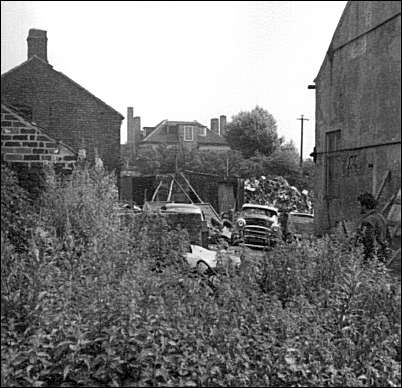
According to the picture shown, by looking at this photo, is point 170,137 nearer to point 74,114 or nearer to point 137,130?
point 137,130

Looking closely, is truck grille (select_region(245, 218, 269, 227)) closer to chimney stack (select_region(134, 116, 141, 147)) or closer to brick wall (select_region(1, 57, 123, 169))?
brick wall (select_region(1, 57, 123, 169))

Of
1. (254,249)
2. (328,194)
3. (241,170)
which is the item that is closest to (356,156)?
(328,194)

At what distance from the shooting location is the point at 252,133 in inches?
988

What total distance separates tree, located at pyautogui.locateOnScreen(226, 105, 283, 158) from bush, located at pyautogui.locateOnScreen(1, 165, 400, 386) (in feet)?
59.9

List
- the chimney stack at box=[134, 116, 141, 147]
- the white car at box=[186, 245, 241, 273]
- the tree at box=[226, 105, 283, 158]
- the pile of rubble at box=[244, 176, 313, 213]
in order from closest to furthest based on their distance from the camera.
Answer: the white car at box=[186, 245, 241, 273], the pile of rubble at box=[244, 176, 313, 213], the chimney stack at box=[134, 116, 141, 147], the tree at box=[226, 105, 283, 158]

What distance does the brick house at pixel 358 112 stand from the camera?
416 centimetres

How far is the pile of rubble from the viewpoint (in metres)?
16.5

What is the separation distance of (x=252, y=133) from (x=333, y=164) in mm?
20074

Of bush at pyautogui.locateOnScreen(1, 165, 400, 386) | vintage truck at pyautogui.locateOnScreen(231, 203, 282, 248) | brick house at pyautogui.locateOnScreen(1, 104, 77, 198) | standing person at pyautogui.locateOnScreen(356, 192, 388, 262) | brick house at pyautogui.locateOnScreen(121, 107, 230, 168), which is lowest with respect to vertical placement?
bush at pyautogui.locateOnScreen(1, 165, 400, 386)

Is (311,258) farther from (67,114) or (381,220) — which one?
(67,114)

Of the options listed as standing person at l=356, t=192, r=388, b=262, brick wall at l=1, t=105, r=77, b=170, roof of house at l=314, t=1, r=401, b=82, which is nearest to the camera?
roof of house at l=314, t=1, r=401, b=82

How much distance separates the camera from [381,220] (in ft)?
14.5

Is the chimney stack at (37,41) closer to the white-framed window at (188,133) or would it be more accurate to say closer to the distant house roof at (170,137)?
the distant house roof at (170,137)

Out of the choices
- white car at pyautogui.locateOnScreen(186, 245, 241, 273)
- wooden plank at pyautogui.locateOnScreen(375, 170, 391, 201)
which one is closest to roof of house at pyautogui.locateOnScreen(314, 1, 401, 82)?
wooden plank at pyautogui.locateOnScreen(375, 170, 391, 201)
